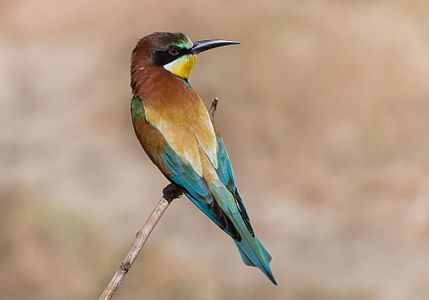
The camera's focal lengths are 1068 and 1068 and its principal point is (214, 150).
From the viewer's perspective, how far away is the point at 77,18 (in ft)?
40.6

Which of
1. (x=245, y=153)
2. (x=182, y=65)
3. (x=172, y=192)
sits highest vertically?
(x=245, y=153)

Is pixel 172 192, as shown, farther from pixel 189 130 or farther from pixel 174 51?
pixel 174 51

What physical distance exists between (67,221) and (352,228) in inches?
103

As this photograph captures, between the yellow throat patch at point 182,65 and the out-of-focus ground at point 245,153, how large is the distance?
475cm

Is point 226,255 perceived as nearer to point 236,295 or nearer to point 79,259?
point 236,295

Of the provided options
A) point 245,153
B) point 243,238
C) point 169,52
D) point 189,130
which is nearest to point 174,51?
point 169,52

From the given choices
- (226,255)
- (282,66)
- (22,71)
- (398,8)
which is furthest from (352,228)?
(22,71)

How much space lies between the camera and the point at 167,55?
443 cm

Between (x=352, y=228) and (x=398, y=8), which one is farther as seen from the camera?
(x=398, y=8)

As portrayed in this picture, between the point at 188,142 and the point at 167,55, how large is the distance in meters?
0.44

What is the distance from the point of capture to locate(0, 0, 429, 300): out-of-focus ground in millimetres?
9297

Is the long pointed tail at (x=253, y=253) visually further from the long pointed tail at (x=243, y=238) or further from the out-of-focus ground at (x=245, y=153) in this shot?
the out-of-focus ground at (x=245, y=153)

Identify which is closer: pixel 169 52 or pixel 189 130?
pixel 189 130

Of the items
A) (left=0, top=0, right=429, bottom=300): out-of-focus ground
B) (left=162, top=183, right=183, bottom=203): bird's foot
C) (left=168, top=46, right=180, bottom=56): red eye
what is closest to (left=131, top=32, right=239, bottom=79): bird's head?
(left=168, top=46, right=180, bottom=56): red eye
